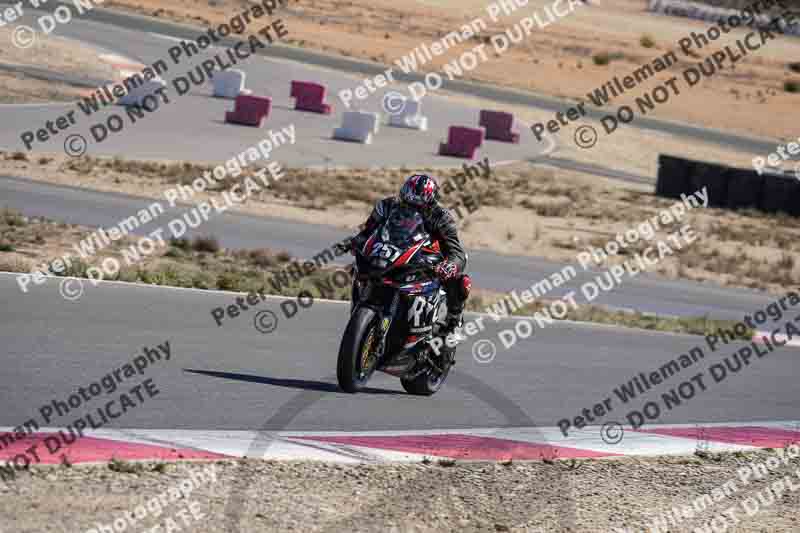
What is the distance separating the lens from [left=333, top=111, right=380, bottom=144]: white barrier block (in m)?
36.4

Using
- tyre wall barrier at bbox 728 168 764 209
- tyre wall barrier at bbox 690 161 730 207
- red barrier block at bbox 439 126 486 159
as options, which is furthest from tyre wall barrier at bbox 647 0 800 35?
red barrier block at bbox 439 126 486 159

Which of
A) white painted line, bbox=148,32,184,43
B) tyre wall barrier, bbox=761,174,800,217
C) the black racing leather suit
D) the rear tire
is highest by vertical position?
white painted line, bbox=148,32,184,43

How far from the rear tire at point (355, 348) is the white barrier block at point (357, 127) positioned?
26.2m

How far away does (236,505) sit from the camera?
719 centimetres

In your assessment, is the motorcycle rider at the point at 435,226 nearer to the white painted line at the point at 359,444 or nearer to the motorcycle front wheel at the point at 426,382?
the motorcycle front wheel at the point at 426,382

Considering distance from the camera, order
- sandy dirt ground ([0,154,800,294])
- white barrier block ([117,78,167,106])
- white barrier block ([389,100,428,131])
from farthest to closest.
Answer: white barrier block ([389,100,428,131]), white barrier block ([117,78,167,106]), sandy dirt ground ([0,154,800,294])

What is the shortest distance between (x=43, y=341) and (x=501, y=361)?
511cm

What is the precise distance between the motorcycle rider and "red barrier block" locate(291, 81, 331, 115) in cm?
2980

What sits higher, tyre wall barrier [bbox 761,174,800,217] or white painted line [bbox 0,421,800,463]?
tyre wall barrier [bbox 761,174,800,217]

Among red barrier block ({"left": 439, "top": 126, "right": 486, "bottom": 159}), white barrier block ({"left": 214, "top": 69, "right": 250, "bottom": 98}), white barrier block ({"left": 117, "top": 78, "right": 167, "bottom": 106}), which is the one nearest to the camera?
white barrier block ({"left": 117, "top": 78, "right": 167, "bottom": 106})

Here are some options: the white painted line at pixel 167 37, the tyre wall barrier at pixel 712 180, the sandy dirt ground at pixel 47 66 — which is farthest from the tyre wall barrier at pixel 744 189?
the white painted line at pixel 167 37

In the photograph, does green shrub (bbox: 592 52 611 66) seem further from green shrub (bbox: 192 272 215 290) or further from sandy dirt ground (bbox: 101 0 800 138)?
green shrub (bbox: 192 272 215 290)

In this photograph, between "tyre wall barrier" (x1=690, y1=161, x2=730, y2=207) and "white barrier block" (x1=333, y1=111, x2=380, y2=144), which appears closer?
"tyre wall barrier" (x1=690, y1=161, x2=730, y2=207)

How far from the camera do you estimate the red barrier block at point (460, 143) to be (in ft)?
122
